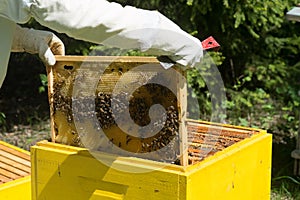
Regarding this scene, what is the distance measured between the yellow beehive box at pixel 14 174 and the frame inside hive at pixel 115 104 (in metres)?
0.39

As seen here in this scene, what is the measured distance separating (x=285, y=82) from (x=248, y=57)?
1.07 ft

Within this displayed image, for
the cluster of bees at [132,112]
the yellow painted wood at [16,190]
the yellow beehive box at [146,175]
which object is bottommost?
the yellow painted wood at [16,190]

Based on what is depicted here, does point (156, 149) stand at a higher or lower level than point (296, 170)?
higher

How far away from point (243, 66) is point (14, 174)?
2432 mm

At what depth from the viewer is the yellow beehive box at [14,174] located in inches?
76.8

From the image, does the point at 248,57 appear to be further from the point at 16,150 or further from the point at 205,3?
the point at 16,150

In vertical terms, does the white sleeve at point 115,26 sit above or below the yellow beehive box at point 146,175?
above

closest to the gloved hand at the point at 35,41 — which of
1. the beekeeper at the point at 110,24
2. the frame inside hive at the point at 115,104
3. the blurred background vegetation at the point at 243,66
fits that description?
the frame inside hive at the point at 115,104

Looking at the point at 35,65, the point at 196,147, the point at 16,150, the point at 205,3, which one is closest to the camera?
the point at 196,147

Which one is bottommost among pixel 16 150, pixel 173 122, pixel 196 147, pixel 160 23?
pixel 16 150

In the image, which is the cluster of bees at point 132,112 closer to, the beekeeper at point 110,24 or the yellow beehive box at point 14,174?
the beekeeper at point 110,24

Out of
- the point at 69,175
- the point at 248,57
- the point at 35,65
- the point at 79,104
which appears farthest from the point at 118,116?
the point at 35,65

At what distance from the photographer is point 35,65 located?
4.57 m

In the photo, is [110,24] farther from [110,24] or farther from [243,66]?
[243,66]
